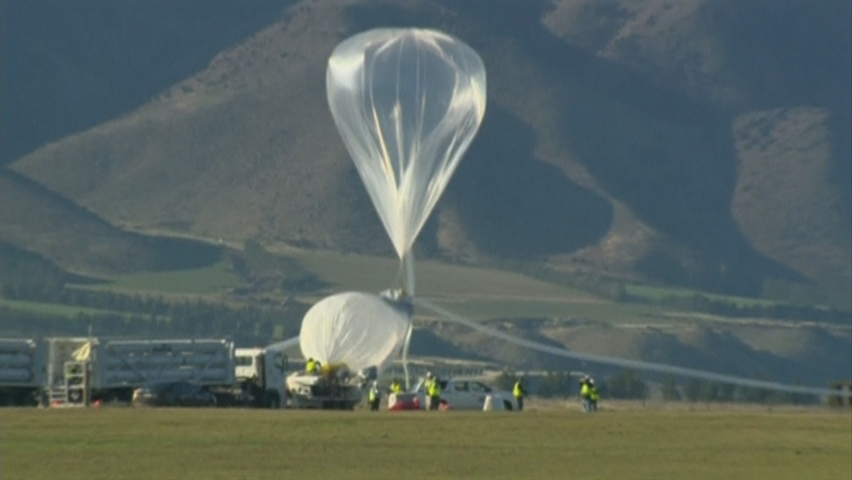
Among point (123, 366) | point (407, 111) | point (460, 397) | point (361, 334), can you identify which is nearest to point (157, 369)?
point (123, 366)

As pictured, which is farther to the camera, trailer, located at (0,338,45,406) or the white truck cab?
the white truck cab

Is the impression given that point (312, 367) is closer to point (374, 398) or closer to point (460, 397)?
point (374, 398)

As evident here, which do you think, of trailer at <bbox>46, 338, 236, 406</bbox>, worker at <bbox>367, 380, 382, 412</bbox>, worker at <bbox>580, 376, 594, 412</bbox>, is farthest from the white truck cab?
worker at <bbox>580, 376, 594, 412</bbox>

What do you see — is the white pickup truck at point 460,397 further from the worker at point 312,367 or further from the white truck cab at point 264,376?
the white truck cab at point 264,376

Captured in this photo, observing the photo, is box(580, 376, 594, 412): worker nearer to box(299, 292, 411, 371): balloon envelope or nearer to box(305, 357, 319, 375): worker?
box(299, 292, 411, 371): balloon envelope

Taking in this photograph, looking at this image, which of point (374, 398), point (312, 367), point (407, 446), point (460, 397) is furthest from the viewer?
point (460, 397)

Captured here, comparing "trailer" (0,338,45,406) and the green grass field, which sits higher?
"trailer" (0,338,45,406)

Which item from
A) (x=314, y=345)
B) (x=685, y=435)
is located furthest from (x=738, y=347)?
(x=685, y=435)
